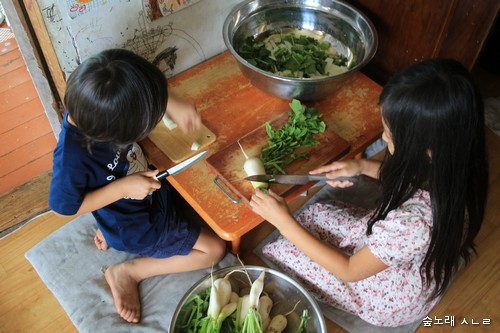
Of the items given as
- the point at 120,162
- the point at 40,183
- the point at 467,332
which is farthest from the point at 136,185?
the point at 467,332

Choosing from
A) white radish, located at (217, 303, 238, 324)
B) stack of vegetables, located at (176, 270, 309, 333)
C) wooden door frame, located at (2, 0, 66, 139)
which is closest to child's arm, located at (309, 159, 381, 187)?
stack of vegetables, located at (176, 270, 309, 333)

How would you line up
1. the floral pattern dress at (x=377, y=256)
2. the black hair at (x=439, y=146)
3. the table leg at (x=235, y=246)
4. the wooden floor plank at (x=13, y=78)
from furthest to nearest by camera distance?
the wooden floor plank at (x=13, y=78), the table leg at (x=235, y=246), the floral pattern dress at (x=377, y=256), the black hair at (x=439, y=146)

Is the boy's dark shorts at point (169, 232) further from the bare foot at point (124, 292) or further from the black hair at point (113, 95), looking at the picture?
the black hair at point (113, 95)

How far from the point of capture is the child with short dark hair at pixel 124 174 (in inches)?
37.8

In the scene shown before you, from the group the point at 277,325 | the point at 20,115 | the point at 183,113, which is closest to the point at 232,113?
the point at 183,113

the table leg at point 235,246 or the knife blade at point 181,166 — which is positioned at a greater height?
the knife blade at point 181,166

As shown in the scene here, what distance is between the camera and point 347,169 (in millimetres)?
1287

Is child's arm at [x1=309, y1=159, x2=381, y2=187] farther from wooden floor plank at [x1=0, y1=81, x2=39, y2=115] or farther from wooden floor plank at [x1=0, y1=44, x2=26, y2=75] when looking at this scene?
wooden floor plank at [x1=0, y1=44, x2=26, y2=75]

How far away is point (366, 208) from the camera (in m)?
1.73

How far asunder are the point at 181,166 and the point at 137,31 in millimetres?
453

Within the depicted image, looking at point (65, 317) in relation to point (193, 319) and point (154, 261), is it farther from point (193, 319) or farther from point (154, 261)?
point (193, 319)

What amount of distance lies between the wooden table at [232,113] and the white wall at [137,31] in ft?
0.20

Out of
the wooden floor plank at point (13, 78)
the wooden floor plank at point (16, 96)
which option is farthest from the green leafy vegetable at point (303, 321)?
the wooden floor plank at point (13, 78)

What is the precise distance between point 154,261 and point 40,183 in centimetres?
Result: 66
